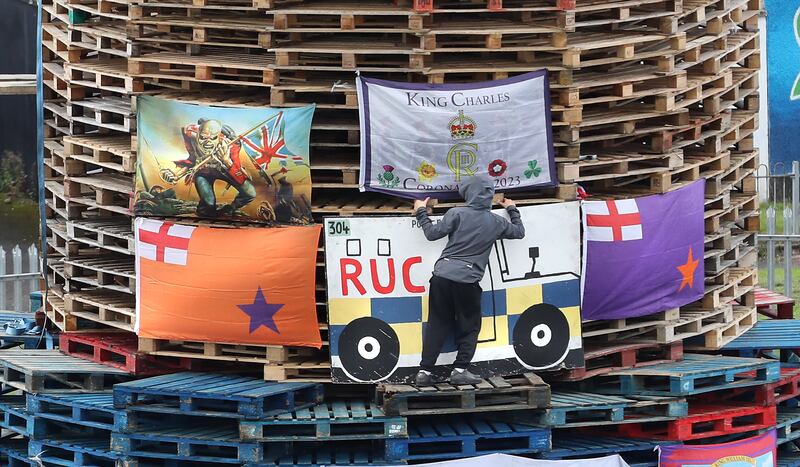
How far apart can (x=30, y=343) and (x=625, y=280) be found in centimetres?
641

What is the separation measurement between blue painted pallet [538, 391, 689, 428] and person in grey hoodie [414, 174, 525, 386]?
778 millimetres

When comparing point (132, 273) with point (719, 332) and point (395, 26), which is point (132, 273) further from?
point (719, 332)

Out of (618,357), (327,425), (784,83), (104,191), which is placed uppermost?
(784,83)

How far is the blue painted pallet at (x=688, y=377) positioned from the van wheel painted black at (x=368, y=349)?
2061 millimetres

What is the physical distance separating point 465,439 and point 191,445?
2.41 m

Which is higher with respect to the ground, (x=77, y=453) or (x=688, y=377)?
(x=688, y=377)

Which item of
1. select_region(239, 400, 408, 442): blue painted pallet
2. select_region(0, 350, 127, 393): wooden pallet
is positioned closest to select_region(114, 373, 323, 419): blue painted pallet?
select_region(239, 400, 408, 442): blue painted pallet

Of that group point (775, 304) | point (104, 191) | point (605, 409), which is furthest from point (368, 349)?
point (775, 304)

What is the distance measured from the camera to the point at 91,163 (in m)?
15.1

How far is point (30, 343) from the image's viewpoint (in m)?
15.7

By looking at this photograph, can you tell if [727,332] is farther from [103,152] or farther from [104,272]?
[103,152]

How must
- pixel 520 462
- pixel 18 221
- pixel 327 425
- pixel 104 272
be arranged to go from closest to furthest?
pixel 520 462, pixel 327 425, pixel 104 272, pixel 18 221

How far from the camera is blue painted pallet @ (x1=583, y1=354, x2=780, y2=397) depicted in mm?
13461

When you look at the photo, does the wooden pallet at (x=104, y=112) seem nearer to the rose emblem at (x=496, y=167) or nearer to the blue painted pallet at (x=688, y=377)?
the rose emblem at (x=496, y=167)
